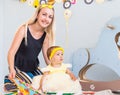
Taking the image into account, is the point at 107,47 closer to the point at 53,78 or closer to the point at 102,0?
the point at 102,0

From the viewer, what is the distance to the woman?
1.46m

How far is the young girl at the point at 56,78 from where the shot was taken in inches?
51.5

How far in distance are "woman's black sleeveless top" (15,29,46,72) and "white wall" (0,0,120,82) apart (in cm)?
15

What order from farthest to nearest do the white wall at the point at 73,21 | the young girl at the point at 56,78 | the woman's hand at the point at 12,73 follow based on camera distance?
the white wall at the point at 73,21
the woman's hand at the point at 12,73
the young girl at the point at 56,78

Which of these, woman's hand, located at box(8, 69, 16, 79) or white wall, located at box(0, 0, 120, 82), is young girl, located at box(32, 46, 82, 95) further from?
white wall, located at box(0, 0, 120, 82)

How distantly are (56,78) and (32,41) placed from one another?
26 cm

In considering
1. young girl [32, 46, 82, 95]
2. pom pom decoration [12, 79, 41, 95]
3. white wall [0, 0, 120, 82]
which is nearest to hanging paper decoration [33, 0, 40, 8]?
white wall [0, 0, 120, 82]

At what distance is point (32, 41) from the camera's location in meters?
1.46

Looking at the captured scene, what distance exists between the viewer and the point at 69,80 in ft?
4.42

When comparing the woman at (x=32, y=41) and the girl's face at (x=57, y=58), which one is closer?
the girl's face at (x=57, y=58)

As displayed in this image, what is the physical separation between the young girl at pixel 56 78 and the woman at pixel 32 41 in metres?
0.12

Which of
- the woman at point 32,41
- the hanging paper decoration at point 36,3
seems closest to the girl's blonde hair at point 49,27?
the woman at point 32,41

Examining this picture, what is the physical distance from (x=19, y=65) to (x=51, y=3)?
1.23 ft

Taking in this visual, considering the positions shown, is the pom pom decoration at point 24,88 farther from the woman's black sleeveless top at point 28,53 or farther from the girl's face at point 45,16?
the girl's face at point 45,16
